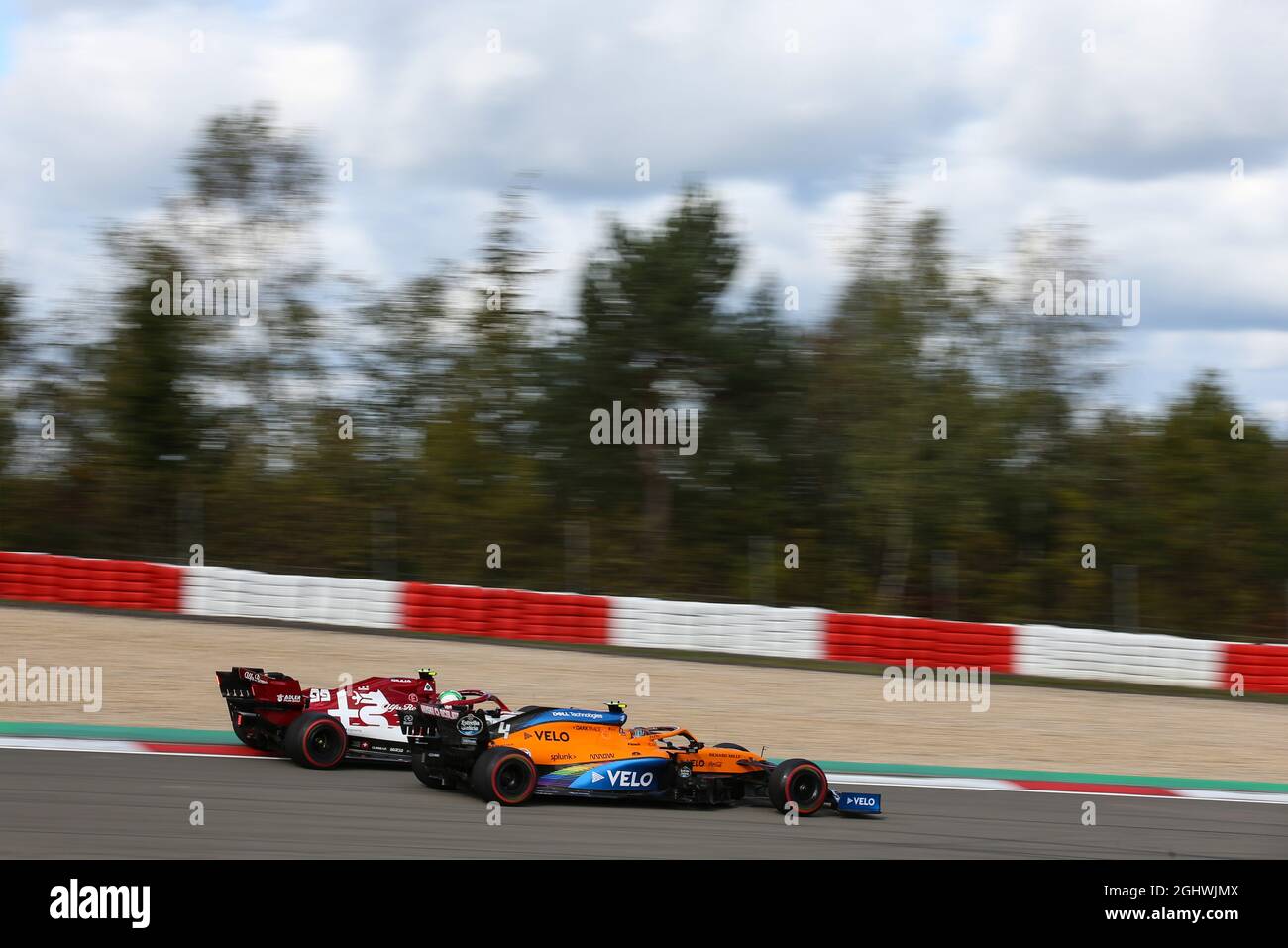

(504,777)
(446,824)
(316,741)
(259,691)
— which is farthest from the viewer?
(259,691)

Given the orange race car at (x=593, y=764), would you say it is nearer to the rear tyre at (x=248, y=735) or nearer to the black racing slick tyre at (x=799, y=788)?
the black racing slick tyre at (x=799, y=788)

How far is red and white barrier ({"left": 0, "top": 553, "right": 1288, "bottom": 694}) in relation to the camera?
17.2 meters

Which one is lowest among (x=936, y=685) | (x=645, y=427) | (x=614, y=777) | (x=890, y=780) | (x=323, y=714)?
(x=890, y=780)

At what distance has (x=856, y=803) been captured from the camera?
27.9 feet

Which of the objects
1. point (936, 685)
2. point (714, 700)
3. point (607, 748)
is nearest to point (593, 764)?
point (607, 748)

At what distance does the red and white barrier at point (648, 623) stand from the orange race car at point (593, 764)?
8.83 metres

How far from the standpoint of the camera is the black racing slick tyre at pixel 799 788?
8516 millimetres

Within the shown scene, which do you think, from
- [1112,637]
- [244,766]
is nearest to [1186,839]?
[244,766]

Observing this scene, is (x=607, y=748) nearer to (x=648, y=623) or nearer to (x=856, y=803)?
(x=856, y=803)

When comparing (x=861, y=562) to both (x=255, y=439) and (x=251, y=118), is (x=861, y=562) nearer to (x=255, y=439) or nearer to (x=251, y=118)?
(x=255, y=439)
